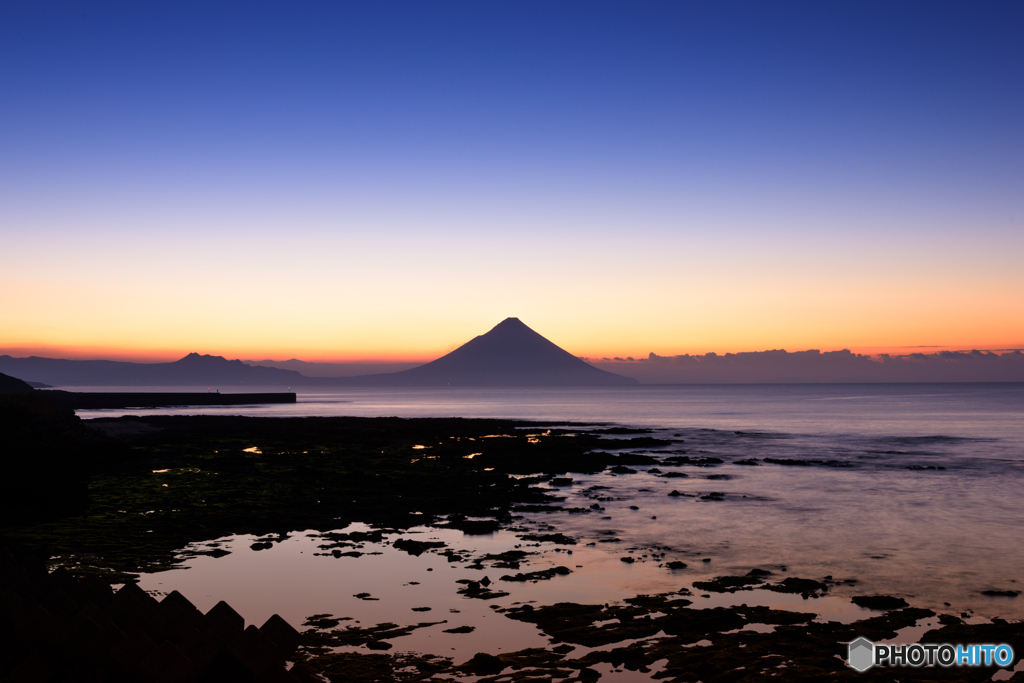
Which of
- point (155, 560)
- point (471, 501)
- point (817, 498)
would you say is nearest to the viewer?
point (155, 560)

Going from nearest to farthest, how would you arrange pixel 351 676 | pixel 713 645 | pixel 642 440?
1. pixel 351 676
2. pixel 713 645
3. pixel 642 440

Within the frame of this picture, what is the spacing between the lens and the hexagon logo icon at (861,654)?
8.34 meters

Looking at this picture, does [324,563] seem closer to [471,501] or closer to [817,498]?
[471,501]

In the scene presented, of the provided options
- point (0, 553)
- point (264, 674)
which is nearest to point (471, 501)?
point (0, 553)

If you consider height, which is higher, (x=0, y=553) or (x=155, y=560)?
(x=0, y=553)

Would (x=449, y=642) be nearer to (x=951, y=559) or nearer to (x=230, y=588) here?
(x=230, y=588)

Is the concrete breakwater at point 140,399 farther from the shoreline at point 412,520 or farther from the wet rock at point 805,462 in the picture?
the wet rock at point 805,462

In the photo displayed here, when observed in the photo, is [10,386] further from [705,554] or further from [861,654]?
[861,654]

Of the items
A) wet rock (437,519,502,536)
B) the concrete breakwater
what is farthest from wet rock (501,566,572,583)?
the concrete breakwater

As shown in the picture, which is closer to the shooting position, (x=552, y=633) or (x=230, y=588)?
(x=552, y=633)

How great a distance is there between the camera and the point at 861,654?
8.73m

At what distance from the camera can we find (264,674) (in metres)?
3.45

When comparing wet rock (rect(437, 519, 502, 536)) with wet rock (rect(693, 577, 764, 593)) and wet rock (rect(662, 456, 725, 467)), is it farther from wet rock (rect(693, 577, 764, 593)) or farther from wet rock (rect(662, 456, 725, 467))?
wet rock (rect(662, 456, 725, 467))

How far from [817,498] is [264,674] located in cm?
2310
